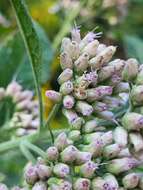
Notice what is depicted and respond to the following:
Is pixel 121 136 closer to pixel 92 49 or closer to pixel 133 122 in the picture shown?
pixel 133 122

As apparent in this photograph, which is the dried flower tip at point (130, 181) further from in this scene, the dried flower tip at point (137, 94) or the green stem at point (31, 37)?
the green stem at point (31, 37)

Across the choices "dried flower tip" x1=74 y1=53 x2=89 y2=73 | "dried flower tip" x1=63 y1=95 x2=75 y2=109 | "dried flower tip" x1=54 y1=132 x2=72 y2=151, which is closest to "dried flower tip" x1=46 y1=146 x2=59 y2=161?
"dried flower tip" x1=54 y1=132 x2=72 y2=151

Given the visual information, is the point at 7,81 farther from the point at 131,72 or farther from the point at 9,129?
the point at 131,72

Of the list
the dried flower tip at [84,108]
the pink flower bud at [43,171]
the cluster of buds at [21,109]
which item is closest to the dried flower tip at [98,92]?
the dried flower tip at [84,108]

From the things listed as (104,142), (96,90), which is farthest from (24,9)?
(104,142)

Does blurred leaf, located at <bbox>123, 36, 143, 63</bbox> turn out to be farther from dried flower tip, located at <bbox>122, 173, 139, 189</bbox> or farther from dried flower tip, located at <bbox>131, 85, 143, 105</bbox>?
dried flower tip, located at <bbox>122, 173, 139, 189</bbox>

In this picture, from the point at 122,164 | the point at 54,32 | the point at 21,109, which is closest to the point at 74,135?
the point at 122,164
